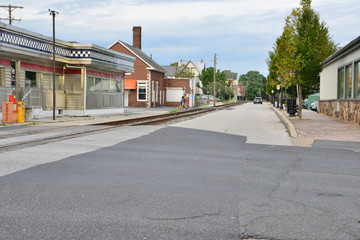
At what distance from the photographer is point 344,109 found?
23.8 metres

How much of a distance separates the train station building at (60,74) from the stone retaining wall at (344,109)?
15783 mm

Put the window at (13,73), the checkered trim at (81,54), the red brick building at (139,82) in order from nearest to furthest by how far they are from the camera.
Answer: the window at (13,73), the checkered trim at (81,54), the red brick building at (139,82)

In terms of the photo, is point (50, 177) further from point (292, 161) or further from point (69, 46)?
point (69, 46)

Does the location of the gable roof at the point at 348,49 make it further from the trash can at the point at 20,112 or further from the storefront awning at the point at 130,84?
the storefront awning at the point at 130,84

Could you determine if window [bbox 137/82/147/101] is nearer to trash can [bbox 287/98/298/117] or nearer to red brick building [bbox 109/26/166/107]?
red brick building [bbox 109/26/166/107]

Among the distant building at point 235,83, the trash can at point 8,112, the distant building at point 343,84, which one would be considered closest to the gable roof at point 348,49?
the distant building at point 343,84

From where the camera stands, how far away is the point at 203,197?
18.4 feet

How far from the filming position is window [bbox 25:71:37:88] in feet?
78.5

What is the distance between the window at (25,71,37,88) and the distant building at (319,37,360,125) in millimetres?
17675

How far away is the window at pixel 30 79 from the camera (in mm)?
23922

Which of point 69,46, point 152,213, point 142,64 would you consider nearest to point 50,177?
point 152,213

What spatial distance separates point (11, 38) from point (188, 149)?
1424 centimetres

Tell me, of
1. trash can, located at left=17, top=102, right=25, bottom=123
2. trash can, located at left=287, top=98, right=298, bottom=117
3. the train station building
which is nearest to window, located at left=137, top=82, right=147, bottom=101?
the train station building

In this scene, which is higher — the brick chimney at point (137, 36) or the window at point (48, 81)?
the brick chimney at point (137, 36)
